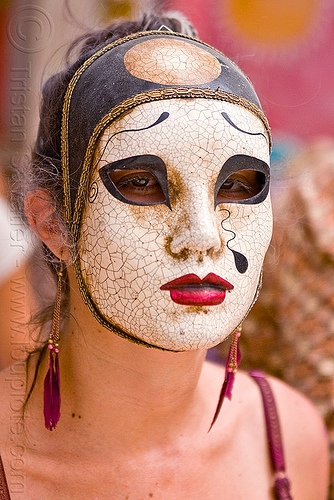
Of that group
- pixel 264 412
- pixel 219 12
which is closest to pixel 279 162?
pixel 264 412

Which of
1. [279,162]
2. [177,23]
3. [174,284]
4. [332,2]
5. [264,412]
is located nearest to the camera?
[174,284]

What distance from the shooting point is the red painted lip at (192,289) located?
1.30 meters

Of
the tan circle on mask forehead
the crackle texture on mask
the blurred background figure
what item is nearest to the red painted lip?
the crackle texture on mask

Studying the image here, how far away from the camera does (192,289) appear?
1.30 metres

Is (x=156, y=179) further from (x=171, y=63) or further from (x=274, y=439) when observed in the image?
(x=274, y=439)

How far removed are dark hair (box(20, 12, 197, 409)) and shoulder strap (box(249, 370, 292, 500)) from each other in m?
0.79

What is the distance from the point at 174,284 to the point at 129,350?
29cm

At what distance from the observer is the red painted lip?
4.27 feet

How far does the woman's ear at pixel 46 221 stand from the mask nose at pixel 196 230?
1.17 feet

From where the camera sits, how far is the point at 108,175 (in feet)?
4.48

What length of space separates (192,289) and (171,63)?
1.76 ft

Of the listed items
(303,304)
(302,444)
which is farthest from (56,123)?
(303,304)

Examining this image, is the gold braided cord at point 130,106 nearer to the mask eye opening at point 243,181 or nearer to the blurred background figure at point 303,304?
the mask eye opening at point 243,181

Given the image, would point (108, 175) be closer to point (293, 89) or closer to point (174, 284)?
point (174, 284)
